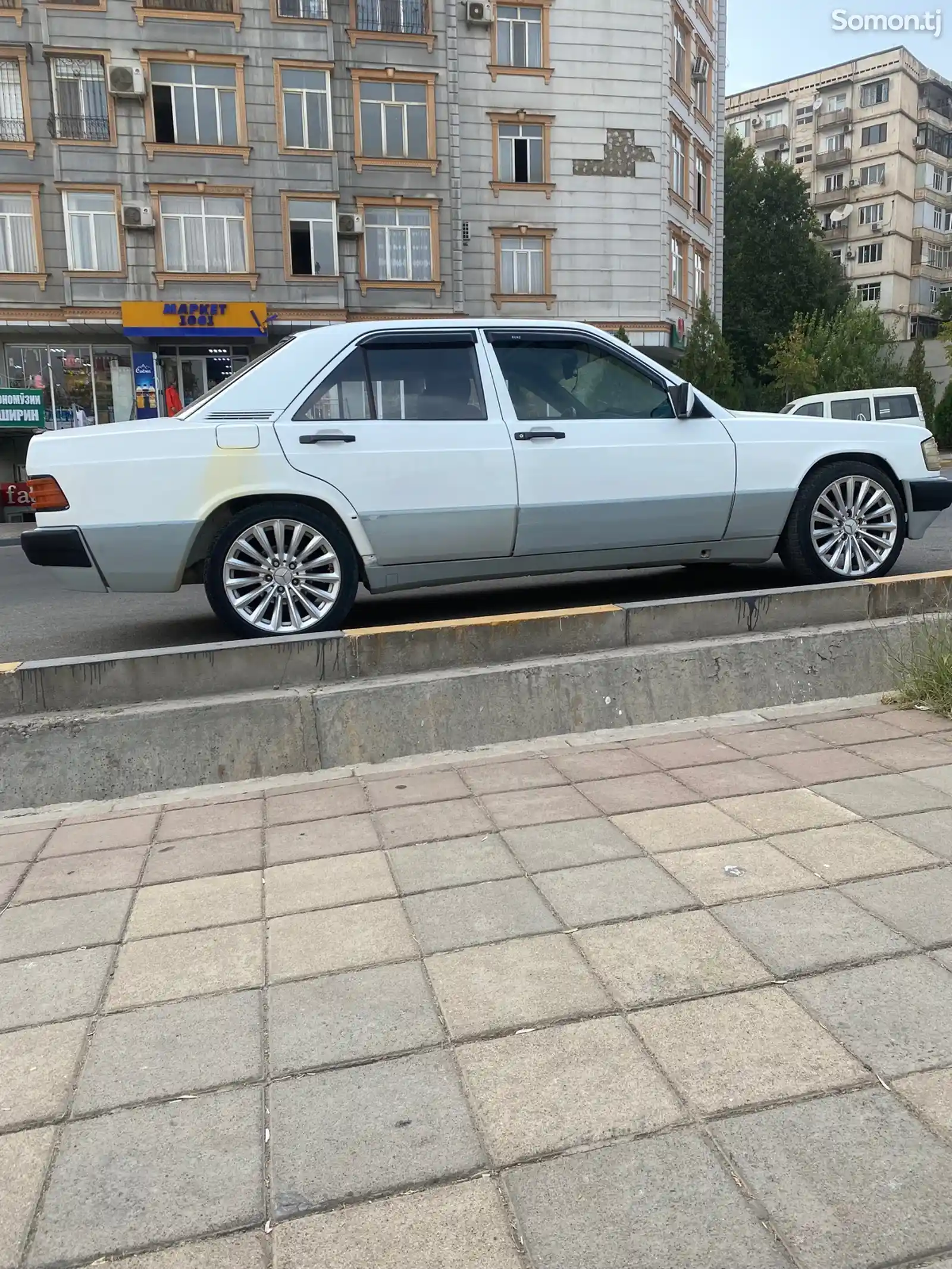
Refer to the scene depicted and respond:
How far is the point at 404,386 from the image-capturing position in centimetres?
538

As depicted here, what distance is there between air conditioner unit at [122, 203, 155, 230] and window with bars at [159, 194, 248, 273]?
1.60 feet

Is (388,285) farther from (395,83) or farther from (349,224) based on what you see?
(395,83)

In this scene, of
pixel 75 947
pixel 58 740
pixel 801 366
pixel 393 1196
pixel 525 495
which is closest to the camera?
pixel 393 1196

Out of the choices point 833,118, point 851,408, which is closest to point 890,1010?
point 851,408

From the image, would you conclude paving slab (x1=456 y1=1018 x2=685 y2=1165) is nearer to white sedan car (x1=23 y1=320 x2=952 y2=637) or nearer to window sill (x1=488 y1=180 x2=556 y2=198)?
white sedan car (x1=23 y1=320 x2=952 y2=637)

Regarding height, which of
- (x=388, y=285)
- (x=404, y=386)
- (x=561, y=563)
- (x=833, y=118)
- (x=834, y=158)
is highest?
(x=833, y=118)

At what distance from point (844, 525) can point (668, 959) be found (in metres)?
4.24

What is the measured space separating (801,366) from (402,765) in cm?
3483

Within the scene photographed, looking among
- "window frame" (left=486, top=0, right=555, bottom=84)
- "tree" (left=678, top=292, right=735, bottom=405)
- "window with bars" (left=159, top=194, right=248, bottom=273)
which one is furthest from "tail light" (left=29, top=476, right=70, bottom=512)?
"window frame" (left=486, top=0, right=555, bottom=84)

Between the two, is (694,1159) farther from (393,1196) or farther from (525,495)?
(525,495)

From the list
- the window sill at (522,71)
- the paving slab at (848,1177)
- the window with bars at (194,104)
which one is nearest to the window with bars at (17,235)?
the window with bars at (194,104)

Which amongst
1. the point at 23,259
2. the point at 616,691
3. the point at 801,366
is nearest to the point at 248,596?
the point at 616,691

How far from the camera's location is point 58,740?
163 inches

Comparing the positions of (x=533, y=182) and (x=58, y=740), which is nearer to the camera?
(x=58, y=740)
